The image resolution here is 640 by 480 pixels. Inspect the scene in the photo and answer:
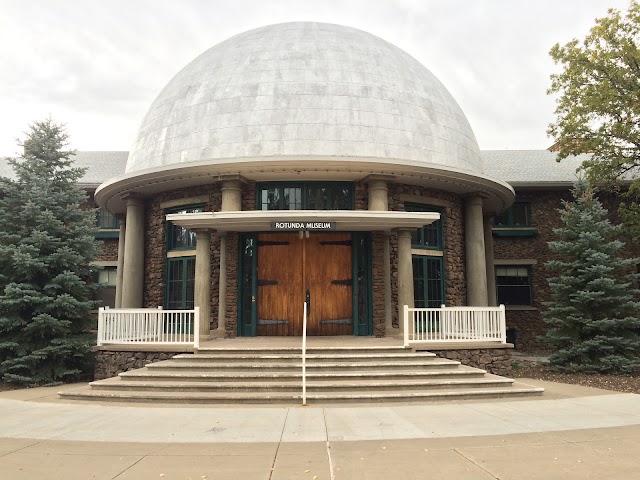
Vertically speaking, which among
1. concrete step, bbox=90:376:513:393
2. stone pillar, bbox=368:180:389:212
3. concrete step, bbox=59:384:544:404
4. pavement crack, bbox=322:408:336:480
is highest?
stone pillar, bbox=368:180:389:212

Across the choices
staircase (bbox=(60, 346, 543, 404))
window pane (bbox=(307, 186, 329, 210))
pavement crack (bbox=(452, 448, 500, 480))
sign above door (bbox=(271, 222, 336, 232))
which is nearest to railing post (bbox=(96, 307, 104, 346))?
staircase (bbox=(60, 346, 543, 404))

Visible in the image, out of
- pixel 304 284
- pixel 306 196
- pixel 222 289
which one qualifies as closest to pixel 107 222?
pixel 222 289

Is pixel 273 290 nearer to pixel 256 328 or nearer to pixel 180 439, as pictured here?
pixel 256 328

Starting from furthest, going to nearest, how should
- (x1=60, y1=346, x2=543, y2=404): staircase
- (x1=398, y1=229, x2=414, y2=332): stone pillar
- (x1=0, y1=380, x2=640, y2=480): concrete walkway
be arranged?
1. (x1=398, y1=229, x2=414, y2=332): stone pillar
2. (x1=60, y1=346, x2=543, y2=404): staircase
3. (x1=0, y1=380, x2=640, y2=480): concrete walkway

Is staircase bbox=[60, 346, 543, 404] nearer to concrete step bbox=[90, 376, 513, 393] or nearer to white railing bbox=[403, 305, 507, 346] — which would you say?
concrete step bbox=[90, 376, 513, 393]

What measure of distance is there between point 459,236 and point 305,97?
621cm

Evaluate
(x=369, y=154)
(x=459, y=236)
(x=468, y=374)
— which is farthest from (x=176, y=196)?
(x=468, y=374)

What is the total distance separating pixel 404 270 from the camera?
1399 cm

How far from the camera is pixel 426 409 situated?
8352 millimetres

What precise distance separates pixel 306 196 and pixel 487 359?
6.25m

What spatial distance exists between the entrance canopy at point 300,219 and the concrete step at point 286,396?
4524 mm

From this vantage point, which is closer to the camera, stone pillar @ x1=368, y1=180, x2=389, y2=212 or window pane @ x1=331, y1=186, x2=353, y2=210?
stone pillar @ x1=368, y1=180, x2=389, y2=212

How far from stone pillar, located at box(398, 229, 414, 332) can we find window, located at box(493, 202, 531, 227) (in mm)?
9313

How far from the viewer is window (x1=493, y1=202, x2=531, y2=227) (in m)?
22.0
